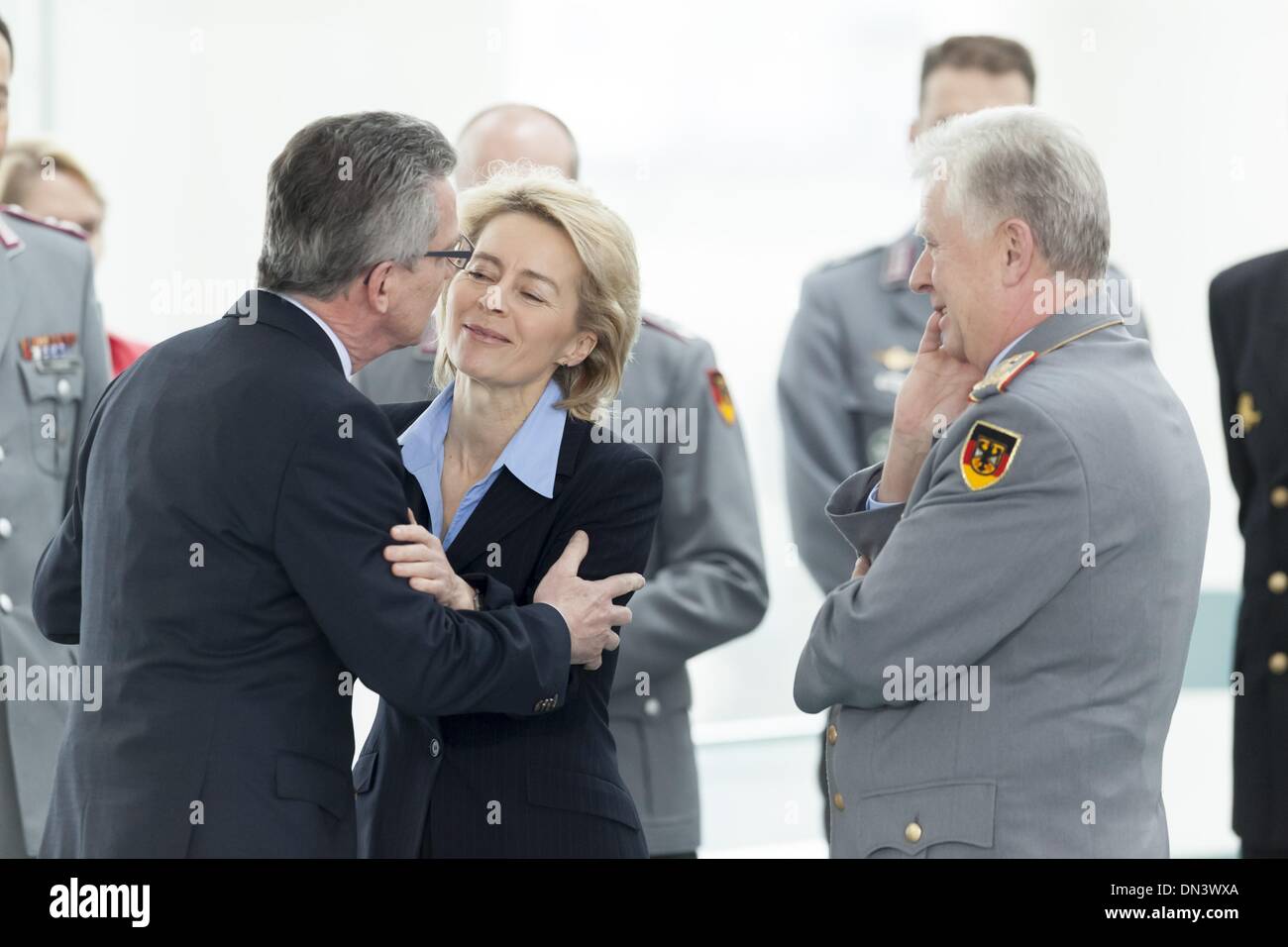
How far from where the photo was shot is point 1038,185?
1.86 meters

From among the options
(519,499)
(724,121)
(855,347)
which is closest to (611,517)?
(519,499)

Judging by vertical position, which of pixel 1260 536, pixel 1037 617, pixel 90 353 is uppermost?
pixel 90 353

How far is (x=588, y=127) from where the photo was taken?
16.1 feet

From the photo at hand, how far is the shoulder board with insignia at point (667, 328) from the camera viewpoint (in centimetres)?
296

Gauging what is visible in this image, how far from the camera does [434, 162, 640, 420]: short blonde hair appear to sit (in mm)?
2176

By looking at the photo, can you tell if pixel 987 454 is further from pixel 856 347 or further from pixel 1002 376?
pixel 856 347

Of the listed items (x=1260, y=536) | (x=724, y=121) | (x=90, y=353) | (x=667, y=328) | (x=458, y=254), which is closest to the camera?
(x=458, y=254)

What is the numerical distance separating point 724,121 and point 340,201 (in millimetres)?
3420

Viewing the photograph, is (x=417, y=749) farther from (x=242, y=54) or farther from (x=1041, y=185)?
(x=242, y=54)

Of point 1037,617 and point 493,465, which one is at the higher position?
point 493,465

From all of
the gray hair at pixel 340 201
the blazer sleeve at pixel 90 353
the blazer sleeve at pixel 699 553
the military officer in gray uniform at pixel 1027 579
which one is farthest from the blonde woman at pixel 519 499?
the blazer sleeve at pixel 90 353

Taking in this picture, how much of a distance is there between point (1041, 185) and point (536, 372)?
2.41ft

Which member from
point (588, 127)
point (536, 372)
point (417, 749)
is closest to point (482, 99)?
point (588, 127)

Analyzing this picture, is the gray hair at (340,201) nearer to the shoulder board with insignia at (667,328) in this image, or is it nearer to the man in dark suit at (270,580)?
the man in dark suit at (270,580)
